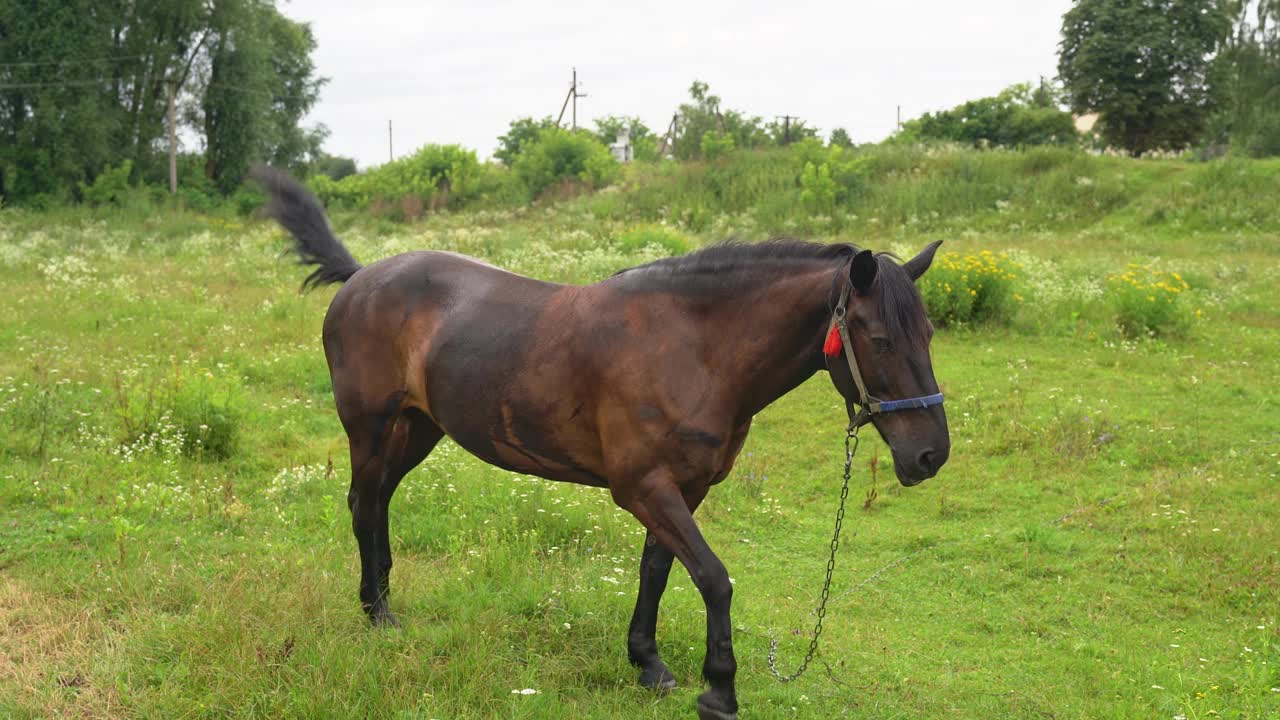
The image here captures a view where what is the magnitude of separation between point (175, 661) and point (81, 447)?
4237 millimetres

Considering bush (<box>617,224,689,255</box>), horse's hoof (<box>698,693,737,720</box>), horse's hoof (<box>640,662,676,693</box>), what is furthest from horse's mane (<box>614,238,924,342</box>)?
bush (<box>617,224,689,255</box>)

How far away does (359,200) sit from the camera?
3762 centimetres

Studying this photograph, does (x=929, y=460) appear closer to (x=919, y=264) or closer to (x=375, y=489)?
(x=919, y=264)

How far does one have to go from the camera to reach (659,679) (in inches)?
175

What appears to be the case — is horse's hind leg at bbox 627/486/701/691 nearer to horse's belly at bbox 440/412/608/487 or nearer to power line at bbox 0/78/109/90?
horse's belly at bbox 440/412/608/487

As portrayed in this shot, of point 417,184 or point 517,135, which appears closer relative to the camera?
point 417,184

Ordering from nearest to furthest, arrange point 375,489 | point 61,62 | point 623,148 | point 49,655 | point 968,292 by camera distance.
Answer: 1. point 49,655
2. point 375,489
3. point 968,292
4. point 61,62
5. point 623,148

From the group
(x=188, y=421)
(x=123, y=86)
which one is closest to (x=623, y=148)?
(x=123, y=86)

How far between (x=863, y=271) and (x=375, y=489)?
2910mm

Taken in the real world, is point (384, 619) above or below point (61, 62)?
below

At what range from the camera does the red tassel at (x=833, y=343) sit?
12.3 feet

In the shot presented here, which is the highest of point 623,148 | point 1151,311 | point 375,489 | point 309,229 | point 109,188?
point 623,148

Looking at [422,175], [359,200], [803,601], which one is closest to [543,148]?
[422,175]

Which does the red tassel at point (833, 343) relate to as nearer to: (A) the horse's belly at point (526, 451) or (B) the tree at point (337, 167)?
(A) the horse's belly at point (526, 451)
